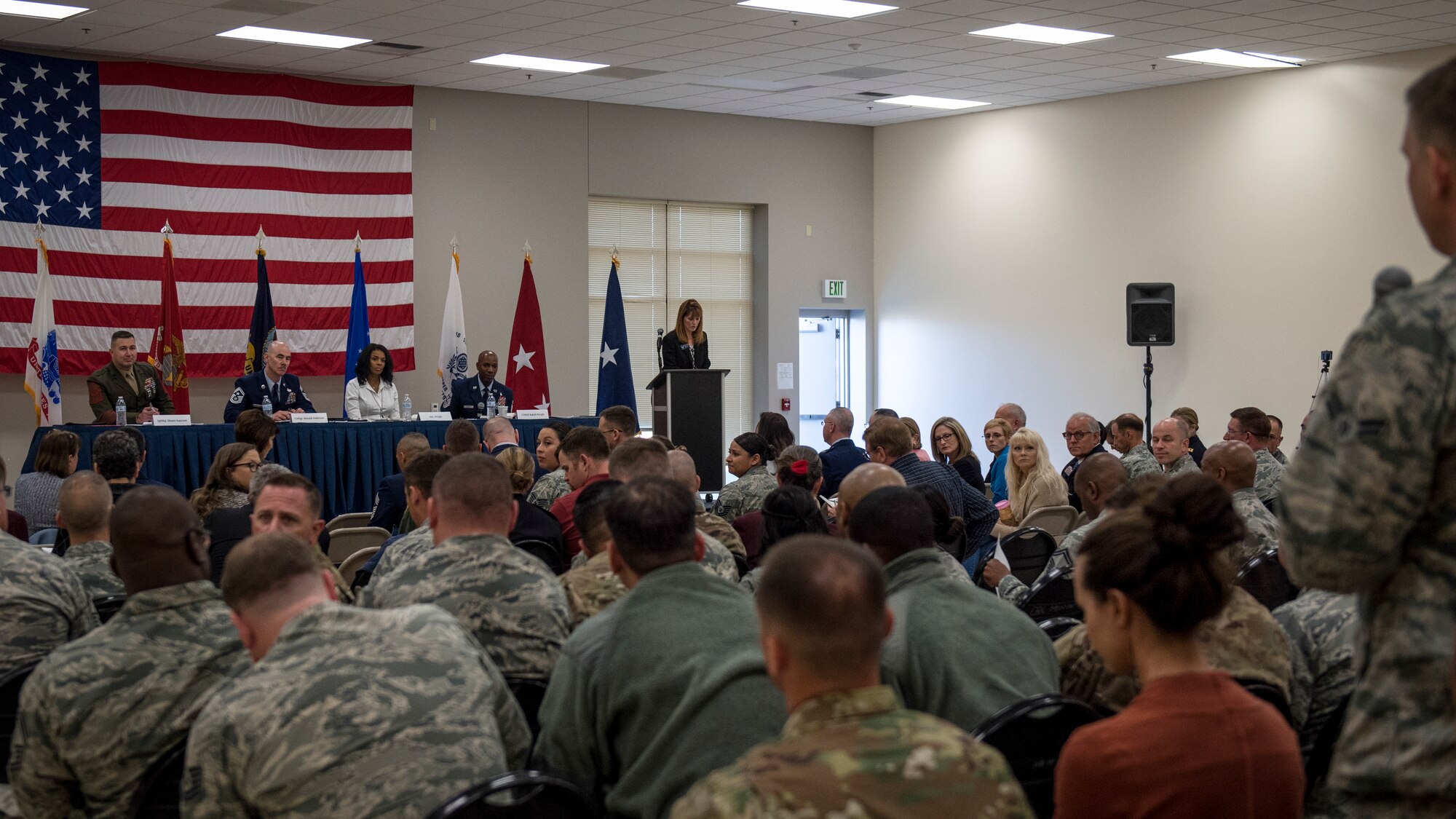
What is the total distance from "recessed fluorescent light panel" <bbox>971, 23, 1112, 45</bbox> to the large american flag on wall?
5.38 meters

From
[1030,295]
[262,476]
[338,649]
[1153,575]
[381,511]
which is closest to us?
[1153,575]

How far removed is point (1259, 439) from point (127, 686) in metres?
6.57

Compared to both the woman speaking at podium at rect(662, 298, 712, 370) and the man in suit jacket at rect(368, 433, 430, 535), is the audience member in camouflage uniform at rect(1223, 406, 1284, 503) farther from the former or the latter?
the woman speaking at podium at rect(662, 298, 712, 370)

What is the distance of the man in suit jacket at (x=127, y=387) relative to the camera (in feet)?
32.1

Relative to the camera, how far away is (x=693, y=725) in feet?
7.38

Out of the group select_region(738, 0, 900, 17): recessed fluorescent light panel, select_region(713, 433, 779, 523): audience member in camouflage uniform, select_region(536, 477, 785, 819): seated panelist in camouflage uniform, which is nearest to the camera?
select_region(536, 477, 785, 819): seated panelist in camouflage uniform

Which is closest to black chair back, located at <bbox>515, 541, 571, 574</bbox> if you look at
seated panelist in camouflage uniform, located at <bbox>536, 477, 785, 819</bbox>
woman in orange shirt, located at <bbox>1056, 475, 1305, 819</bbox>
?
seated panelist in camouflage uniform, located at <bbox>536, 477, 785, 819</bbox>

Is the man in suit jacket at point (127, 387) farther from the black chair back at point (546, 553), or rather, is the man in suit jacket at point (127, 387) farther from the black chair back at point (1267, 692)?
the black chair back at point (1267, 692)

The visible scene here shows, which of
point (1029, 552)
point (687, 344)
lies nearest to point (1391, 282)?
point (1029, 552)

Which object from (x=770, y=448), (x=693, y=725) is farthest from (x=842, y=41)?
(x=693, y=725)

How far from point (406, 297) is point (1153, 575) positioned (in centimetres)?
1091

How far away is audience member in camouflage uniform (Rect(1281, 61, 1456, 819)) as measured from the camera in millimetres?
1535

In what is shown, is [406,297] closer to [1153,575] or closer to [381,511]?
[381,511]

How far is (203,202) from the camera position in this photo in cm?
1134
